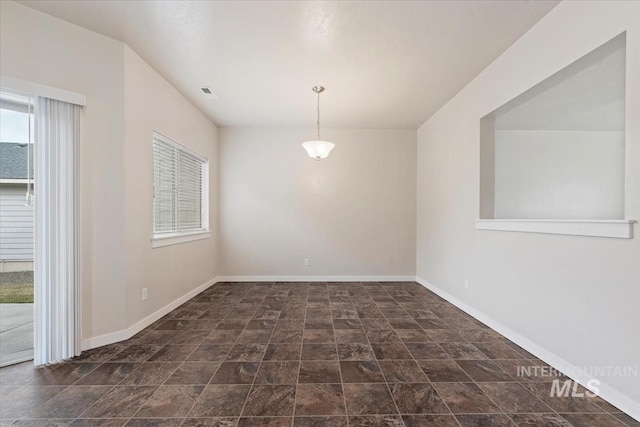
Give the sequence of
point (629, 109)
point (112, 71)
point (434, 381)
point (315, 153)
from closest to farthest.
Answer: point (629, 109) < point (434, 381) < point (112, 71) < point (315, 153)

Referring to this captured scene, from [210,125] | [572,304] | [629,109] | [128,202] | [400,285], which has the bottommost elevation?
[400,285]

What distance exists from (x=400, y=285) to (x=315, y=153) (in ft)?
9.35

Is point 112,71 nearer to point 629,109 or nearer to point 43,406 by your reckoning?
point 43,406

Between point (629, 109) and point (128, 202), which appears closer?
point (629, 109)

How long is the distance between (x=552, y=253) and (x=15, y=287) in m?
4.85

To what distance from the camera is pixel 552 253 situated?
7.23 feet

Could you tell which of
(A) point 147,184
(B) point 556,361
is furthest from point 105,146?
(B) point 556,361

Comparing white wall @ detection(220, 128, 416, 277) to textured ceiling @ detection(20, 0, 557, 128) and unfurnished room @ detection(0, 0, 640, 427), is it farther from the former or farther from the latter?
textured ceiling @ detection(20, 0, 557, 128)

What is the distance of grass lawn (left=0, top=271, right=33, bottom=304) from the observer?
2.44 meters

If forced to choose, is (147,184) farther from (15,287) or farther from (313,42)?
(313,42)

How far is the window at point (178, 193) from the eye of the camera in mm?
3408

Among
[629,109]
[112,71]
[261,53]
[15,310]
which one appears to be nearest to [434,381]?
[629,109]

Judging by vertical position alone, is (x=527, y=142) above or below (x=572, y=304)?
above

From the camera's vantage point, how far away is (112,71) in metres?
2.58
